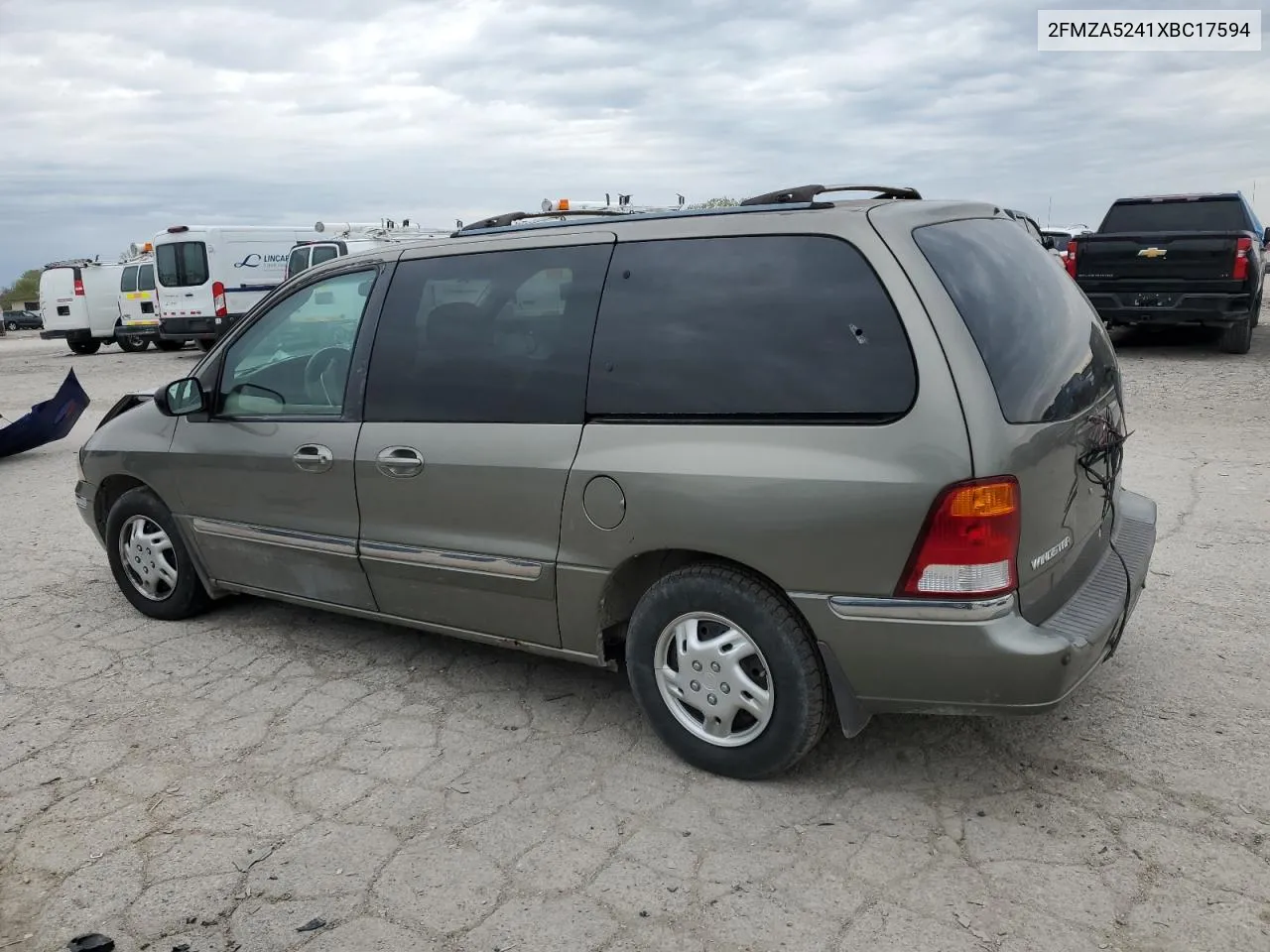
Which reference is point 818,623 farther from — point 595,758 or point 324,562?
point 324,562

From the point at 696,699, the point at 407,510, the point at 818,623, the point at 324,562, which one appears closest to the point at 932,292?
the point at 818,623

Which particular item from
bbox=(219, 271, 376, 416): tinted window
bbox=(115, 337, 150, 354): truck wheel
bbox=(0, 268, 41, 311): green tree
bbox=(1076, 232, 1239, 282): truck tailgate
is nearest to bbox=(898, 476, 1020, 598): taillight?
bbox=(219, 271, 376, 416): tinted window

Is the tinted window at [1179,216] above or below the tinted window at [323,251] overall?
below

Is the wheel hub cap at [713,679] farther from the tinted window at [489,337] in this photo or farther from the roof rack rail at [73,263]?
the roof rack rail at [73,263]

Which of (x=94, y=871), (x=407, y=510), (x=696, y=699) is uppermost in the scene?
(x=407, y=510)

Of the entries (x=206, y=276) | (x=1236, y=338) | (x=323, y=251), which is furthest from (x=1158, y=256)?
(x=206, y=276)

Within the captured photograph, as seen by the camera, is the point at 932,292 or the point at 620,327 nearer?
the point at 932,292

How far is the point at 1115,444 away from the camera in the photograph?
3.46m

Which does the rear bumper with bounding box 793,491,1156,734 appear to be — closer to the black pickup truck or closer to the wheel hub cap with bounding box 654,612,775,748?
the wheel hub cap with bounding box 654,612,775,748

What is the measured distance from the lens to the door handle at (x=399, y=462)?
146 inches

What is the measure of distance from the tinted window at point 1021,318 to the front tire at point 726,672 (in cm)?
89

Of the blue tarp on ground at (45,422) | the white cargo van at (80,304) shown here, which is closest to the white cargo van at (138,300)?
the white cargo van at (80,304)

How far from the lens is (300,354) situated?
428 cm

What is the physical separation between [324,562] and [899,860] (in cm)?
243
